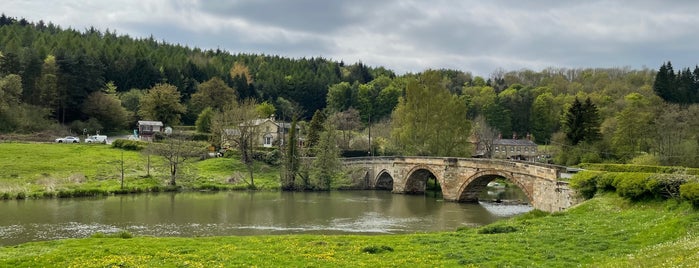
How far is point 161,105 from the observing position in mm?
97438

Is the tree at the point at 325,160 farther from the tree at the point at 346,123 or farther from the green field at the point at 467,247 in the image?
the green field at the point at 467,247

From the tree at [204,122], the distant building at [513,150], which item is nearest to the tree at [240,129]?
the tree at [204,122]

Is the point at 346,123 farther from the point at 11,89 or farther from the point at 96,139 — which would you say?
the point at 11,89

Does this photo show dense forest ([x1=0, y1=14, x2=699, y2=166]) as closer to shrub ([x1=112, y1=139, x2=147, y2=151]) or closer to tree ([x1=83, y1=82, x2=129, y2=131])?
tree ([x1=83, y1=82, x2=129, y2=131])

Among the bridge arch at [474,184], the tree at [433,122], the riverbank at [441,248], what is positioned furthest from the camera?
the tree at [433,122]

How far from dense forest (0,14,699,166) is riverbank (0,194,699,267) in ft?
109

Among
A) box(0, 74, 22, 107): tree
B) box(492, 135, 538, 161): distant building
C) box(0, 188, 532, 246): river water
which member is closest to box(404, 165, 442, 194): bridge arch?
box(0, 188, 532, 246): river water

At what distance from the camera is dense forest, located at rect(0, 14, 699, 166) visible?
63.4 metres

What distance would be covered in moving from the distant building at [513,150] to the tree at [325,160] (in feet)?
154

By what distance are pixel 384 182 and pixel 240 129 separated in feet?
66.0

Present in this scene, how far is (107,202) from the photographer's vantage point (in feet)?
168

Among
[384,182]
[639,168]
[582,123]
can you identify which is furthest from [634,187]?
[384,182]

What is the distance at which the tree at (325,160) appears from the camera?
226 ft

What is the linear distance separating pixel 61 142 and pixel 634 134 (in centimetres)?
7119
